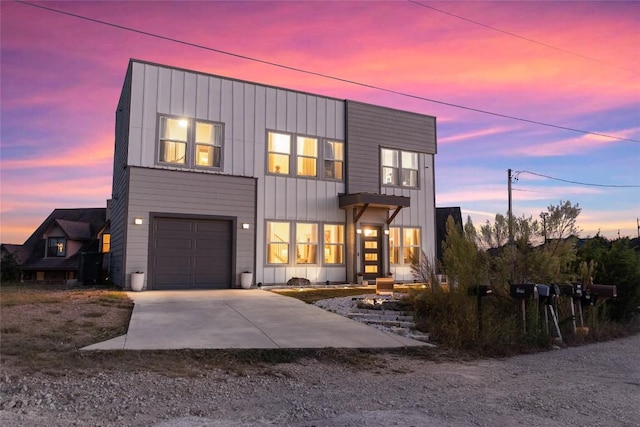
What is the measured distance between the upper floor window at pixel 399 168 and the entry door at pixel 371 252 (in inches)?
86.9

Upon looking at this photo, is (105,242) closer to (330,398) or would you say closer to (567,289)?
(567,289)

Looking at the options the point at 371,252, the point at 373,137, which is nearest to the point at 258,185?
the point at 371,252

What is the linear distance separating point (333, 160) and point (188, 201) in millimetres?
5819

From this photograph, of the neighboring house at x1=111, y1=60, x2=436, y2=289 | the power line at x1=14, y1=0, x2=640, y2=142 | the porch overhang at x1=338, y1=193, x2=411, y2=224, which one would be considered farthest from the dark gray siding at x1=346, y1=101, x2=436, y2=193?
the power line at x1=14, y1=0, x2=640, y2=142

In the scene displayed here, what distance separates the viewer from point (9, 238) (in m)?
31.6

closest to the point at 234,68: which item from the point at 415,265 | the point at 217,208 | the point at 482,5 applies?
the point at 217,208

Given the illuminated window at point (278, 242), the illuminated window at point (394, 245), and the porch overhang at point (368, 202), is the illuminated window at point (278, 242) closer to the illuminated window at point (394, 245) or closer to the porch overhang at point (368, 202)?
the porch overhang at point (368, 202)

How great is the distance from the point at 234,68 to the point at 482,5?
8.16m

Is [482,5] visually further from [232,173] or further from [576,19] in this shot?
[232,173]

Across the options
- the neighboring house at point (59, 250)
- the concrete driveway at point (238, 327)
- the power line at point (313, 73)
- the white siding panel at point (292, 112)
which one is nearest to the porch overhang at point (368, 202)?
the white siding panel at point (292, 112)

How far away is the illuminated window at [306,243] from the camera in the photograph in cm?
1714

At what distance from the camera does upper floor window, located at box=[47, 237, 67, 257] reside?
29.5 metres

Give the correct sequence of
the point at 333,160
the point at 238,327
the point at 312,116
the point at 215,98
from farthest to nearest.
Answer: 1. the point at 333,160
2. the point at 312,116
3. the point at 215,98
4. the point at 238,327

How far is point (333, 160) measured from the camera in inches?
716
